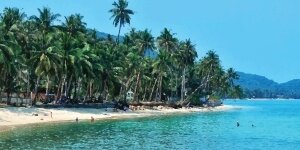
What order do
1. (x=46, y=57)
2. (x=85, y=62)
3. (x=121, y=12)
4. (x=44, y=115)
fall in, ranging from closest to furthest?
(x=44, y=115), (x=46, y=57), (x=85, y=62), (x=121, y=12)

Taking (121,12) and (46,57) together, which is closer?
(46,57)

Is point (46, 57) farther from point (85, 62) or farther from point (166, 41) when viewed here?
point (166, 41)

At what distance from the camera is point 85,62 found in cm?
8094

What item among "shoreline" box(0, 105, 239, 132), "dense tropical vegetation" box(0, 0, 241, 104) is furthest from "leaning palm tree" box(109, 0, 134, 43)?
"shoreline" box(0, 105, 239, 132)

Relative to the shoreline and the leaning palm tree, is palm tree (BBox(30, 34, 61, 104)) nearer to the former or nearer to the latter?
the shoreline

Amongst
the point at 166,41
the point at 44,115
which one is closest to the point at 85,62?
the point at 44,115

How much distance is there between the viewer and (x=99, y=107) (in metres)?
86.5

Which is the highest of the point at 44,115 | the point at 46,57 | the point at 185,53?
the point at 185,53

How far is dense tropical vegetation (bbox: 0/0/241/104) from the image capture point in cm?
7356

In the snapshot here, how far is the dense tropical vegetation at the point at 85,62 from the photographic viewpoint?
241ft

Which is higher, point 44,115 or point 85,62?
point 85,62

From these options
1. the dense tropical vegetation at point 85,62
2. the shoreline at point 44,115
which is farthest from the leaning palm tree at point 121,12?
the shoreline at point 44,115

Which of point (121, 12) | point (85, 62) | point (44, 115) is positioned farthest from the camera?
point (121, 12)

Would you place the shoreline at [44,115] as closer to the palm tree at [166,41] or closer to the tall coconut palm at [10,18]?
the tall coconut palm at [10,18]
